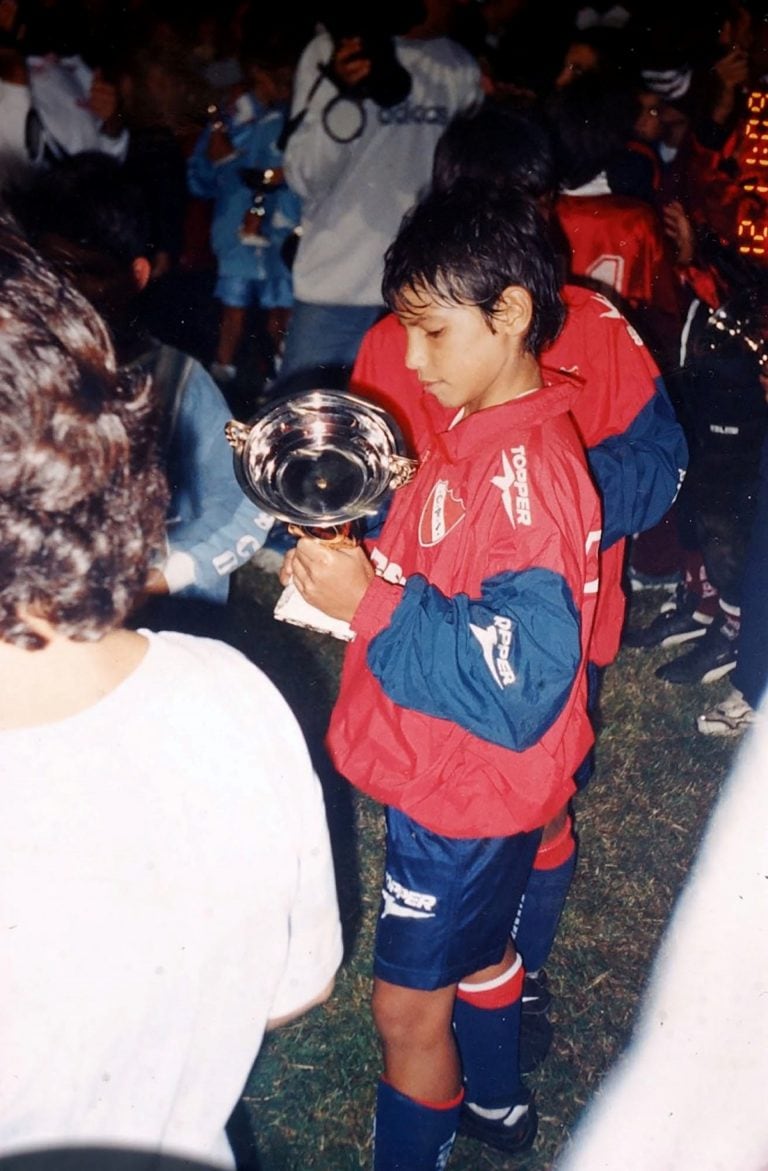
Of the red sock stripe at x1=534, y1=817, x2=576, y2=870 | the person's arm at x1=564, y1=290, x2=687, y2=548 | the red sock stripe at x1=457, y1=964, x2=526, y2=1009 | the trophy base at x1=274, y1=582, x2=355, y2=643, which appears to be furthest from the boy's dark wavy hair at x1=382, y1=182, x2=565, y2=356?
the red sock stripe at x1=457, y1=964, x2=526, y2=1009

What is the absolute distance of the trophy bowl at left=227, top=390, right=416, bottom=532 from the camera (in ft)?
7.73

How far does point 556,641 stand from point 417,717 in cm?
50

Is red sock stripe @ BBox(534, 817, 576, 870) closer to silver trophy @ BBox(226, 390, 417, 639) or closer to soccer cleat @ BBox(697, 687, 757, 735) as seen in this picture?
silver trophy @ BBox(226, 390, 417, 639)

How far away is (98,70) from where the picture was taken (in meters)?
5.99

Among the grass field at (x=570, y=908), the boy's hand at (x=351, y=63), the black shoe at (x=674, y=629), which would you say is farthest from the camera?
the black shoe at (x=674, y=629)

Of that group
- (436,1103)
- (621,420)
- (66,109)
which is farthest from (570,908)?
(66,109)

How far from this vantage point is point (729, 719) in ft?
16.0

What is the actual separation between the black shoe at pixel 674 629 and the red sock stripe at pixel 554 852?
8.69ft

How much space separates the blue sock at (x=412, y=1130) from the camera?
8.13ft

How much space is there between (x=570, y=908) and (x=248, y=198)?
202 inches

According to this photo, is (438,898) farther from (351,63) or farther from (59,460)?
(351,63)

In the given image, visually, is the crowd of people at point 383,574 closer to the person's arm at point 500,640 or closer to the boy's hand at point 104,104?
the person's arm at point 500,640

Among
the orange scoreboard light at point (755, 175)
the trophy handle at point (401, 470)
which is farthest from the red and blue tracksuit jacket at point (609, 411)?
the orange scoreboard light at point (755, 175)

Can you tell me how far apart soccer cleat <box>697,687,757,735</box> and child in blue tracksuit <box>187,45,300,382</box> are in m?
4.23
